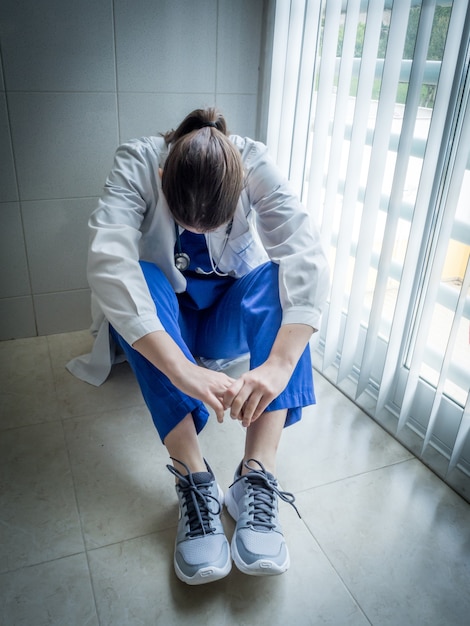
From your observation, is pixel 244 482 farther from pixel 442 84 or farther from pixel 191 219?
pixel 442 84

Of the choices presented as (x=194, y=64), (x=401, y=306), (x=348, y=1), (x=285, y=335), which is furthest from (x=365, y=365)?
(x=194, y=64)

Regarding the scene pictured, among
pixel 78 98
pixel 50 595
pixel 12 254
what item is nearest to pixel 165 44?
pixel 78 98

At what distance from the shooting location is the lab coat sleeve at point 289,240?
115cm

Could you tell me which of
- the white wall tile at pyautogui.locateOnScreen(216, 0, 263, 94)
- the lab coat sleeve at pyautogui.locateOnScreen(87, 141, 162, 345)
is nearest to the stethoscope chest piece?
the lab coat sleeve at pyautogui.locateOnScreen(87, 141, 162, 345)

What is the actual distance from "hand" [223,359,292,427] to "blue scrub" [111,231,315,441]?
0.16 ft

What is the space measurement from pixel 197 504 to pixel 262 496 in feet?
0.43

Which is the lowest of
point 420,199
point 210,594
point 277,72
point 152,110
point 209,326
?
point 210,594

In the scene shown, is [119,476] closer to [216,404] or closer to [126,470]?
[126,470]

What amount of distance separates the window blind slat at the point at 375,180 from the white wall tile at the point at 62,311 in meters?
0.89

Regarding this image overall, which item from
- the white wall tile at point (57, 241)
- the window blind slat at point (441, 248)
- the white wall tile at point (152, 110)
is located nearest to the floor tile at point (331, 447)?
the window blind slat at point (441, 248)

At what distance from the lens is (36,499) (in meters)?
1.18

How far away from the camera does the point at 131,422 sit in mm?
1428

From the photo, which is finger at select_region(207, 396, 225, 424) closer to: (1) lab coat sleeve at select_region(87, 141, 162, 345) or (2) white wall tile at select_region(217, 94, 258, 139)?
(1) lab coat sleeve at select_region(87, 141, 162, 345)

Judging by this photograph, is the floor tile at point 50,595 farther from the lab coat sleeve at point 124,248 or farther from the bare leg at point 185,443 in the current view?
the lab coat sleeve at point 124,248
